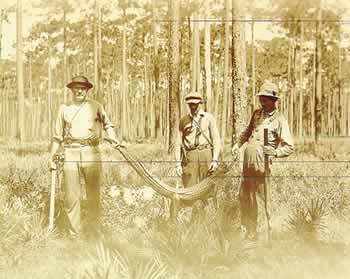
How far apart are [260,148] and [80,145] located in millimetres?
1474

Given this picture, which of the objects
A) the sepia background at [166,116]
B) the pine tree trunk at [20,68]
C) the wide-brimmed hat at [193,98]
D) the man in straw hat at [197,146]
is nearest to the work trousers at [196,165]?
the man in straw hat at [197,146]

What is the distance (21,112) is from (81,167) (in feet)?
2.80

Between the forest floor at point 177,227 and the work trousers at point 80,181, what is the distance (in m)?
0.08

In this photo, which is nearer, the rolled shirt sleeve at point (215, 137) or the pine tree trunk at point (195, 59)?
the rolled shirt sleeve at point (215, 137)

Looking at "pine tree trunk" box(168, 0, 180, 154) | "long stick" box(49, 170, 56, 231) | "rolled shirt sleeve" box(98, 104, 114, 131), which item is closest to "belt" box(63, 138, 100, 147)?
"rolled shirt sleeve" box(98, 104, 114, 131)

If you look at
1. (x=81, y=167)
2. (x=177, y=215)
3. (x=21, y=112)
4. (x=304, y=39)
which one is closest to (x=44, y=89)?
(x=21, y=112)

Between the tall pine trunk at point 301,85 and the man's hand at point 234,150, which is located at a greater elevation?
the tall pine trunk at point 301,85

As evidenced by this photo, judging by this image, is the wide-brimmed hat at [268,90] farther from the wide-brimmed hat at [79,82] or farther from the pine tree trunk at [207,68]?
the wide-brimmed hat at [79,82]

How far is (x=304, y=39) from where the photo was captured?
232 inches

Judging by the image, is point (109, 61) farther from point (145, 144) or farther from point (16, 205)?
point (16, 205)

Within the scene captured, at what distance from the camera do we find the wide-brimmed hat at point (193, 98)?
5609 mm

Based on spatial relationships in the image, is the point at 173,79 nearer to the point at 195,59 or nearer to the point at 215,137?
the point at 195,59

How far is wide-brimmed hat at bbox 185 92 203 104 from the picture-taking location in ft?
18.4

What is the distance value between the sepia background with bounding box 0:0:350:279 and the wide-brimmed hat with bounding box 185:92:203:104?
0.32 feet
